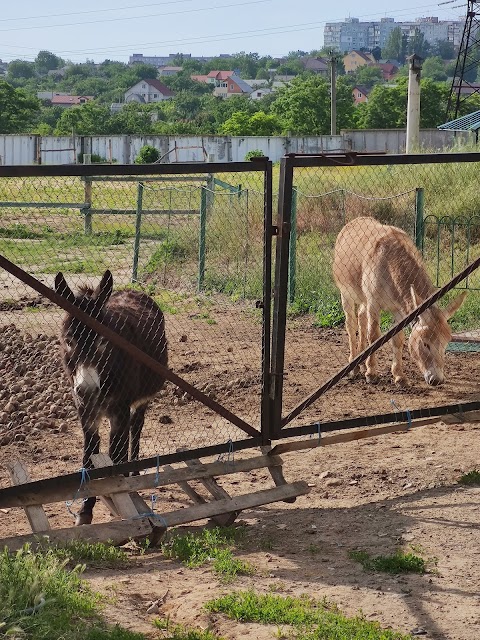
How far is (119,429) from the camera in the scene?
6332mm

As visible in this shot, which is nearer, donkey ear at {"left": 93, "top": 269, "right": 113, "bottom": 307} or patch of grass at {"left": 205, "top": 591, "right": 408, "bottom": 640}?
patch of grass at {"left": 205, "top": 591, "right": 408, "bottom": 640}

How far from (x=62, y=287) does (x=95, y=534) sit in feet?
4.84

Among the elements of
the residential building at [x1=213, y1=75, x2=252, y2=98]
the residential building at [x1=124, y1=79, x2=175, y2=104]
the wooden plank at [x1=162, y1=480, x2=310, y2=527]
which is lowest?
the wooden plank at [x1=162, y1=480, x2=310, y2=527]

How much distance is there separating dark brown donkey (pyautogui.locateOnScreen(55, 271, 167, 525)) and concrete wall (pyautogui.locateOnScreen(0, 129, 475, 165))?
4036cm

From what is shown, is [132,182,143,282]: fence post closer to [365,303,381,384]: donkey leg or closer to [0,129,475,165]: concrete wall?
[365,303,381,384]: donkey leg

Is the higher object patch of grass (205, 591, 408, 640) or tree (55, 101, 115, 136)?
tree (55, 101, 115, 136)

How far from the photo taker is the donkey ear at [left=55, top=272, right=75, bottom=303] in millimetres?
5664

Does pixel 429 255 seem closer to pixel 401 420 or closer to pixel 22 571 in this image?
pixel 401 420

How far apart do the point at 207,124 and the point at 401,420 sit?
246 ft

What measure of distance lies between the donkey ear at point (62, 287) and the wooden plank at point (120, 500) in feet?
3.28

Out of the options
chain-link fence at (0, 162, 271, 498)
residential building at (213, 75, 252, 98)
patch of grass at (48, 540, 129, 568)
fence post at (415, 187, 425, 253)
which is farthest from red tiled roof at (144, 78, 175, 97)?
patch of grass at (48, 540, 129, 568)

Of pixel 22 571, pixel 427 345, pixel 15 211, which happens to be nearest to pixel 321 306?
pixel 427 345

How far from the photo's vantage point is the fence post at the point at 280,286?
616 cm

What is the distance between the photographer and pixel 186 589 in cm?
502
